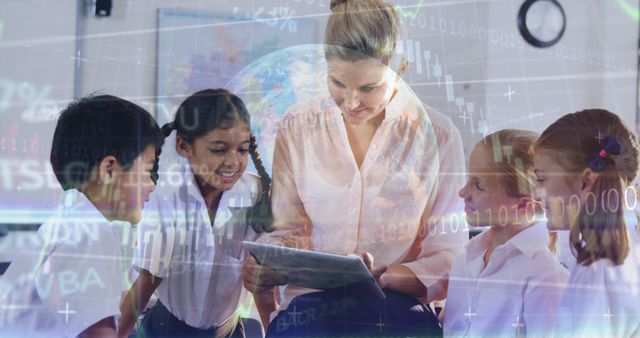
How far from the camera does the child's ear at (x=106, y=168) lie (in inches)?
80.1

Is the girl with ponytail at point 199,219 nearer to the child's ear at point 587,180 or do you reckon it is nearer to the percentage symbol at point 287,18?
the percentage symbol at point 287,18

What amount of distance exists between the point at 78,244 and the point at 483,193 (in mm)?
1165

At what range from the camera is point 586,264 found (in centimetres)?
235

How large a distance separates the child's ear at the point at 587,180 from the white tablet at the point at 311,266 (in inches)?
29.3

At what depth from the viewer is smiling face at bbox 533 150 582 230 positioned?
2285 mm

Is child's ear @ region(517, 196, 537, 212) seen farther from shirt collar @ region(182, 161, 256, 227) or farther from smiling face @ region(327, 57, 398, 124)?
shirt collar @ region(182, 161, 256, 227)

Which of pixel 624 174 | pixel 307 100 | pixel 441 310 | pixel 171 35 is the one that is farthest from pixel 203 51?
pixel 624 174

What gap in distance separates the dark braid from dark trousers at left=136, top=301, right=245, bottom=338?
13.2 inches

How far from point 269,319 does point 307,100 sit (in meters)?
0.63

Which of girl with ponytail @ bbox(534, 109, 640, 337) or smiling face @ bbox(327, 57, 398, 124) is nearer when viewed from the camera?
smiling face @ bbox(327, 57, 398, 124)

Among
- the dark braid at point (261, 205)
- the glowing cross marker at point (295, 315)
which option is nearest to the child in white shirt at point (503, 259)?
the glowing cross marker at point (295, 315)

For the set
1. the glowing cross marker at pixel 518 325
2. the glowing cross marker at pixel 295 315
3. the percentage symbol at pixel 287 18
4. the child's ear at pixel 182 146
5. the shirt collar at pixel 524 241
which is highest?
the percentage symbol at pixel 287 18

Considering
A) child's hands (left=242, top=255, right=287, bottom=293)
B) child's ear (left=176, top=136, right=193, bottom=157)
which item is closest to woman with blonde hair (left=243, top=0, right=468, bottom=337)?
child's hands (left=242, top=255, right=287, bottom=293)

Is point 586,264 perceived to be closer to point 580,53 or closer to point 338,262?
point 580,53
